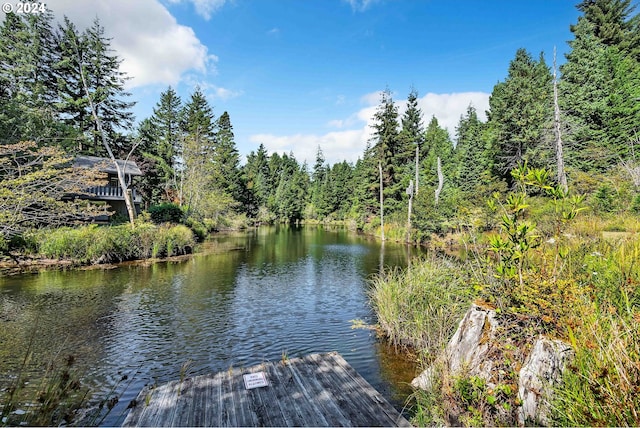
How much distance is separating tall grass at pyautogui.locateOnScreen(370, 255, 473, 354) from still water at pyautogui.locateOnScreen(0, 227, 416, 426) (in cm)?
52

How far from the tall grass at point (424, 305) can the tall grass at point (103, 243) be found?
13.6 meters

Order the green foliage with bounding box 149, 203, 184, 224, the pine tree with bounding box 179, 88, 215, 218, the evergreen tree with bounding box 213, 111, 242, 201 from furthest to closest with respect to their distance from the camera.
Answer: the evergreen tree with bounding box 213, 111, 242, 201, the pine tree with bounding box 179, 88, 215, 218, the green foliage with bounding box 149, 203, 184, 224

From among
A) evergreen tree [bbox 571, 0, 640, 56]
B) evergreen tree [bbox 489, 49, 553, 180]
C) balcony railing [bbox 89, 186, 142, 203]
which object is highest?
evergreen tree [bbox 571, 0, 640, 56]

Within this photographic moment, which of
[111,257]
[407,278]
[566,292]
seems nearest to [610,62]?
[407,278]

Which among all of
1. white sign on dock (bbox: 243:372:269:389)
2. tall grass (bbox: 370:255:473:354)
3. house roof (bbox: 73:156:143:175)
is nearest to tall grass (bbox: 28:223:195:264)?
house roof (bbox: 73:156:143:175)

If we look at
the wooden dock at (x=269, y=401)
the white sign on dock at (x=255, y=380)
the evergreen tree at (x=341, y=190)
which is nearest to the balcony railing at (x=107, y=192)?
the wooden dock at (x=269, y=401)

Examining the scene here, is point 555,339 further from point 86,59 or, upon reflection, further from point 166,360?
point 86,59

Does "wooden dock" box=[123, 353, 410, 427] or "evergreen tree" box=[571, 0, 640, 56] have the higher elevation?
"evergreen tree" box=[571, 0, 640, 56]

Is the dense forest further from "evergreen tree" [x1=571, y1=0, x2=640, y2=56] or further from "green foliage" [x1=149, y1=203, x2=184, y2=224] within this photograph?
"green foliage" [x1=149, y1=203, x2=184, y2=224]

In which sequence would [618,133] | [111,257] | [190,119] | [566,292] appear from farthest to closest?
1. [190,119]
2. [618,133]
3. [111,257]
4. [566,292]

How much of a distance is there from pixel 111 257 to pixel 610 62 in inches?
1411

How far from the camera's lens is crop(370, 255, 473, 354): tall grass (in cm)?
Answer: 600

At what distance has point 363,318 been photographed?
887 cm

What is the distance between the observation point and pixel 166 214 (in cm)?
2409
